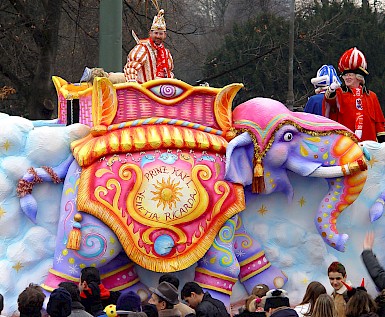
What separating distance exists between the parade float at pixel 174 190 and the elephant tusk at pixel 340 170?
11 millimetres

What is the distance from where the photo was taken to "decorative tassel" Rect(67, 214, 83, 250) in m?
8.06

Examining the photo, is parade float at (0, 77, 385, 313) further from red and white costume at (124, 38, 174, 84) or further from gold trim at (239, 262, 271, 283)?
red and white costume at (124, 38, 174, 84)

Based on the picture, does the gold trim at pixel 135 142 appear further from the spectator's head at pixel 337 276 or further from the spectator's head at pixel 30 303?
the spectator's head at pixel 30 303

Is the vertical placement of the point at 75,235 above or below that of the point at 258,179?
below

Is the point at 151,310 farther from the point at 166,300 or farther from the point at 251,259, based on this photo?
Result: the point at 251,259

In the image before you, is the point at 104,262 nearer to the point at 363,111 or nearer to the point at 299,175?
the point at 299,175

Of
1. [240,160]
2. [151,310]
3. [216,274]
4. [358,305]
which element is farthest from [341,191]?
[151,310]

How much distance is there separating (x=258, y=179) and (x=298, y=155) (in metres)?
0.41

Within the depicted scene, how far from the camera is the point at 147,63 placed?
9.00m

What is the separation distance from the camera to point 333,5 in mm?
26469

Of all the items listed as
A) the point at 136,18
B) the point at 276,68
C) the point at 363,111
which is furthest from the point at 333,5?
the point at 363,111

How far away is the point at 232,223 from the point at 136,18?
8.05 m

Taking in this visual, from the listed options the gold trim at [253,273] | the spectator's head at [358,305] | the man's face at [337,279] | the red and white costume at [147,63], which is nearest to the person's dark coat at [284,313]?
the spectator's head at [358,305]

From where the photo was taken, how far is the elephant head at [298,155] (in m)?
8.65
